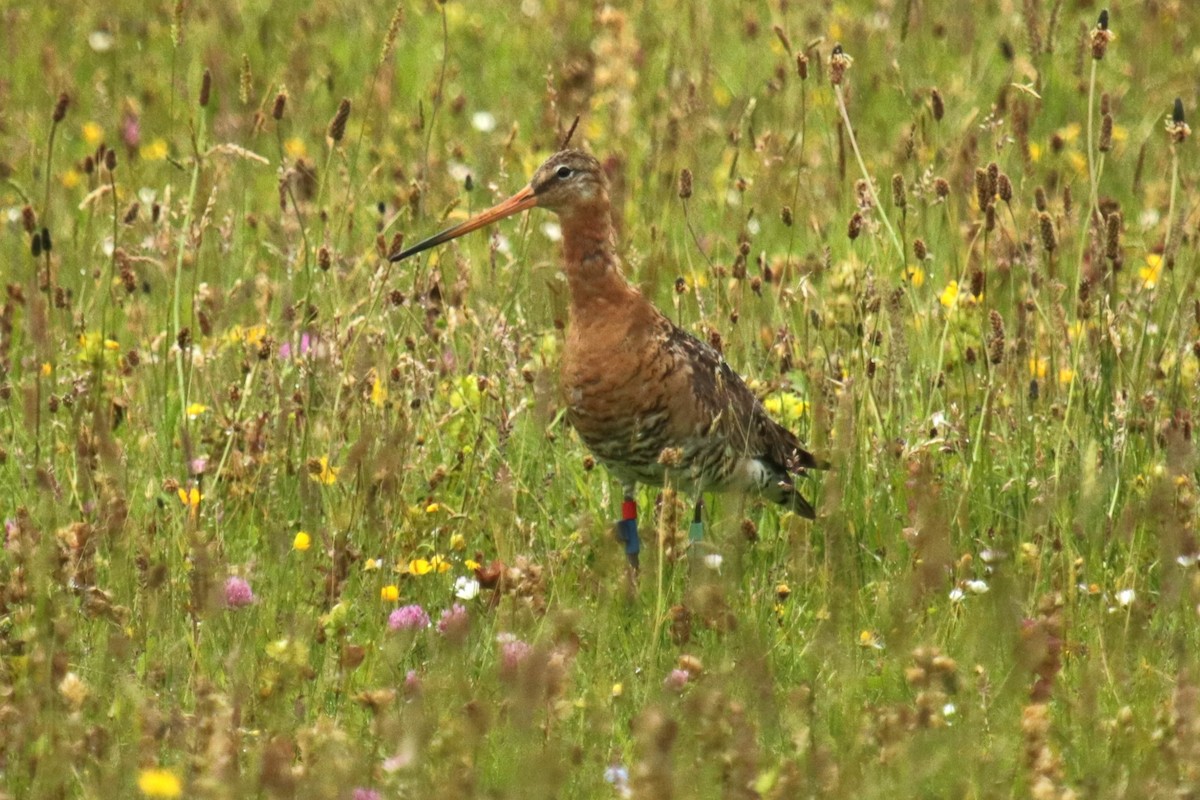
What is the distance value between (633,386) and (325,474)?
84 centimetres

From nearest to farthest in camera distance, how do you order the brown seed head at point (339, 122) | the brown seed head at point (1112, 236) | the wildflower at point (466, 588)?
the wildflower at point (466, 588) < the brown seed head at point (339, 122) < the brown seed head at point (1112, 236)

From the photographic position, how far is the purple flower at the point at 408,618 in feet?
14.2

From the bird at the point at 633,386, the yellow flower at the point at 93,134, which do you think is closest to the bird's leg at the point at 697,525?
the bird at the point at 633,386

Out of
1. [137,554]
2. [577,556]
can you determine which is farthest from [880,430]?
[137,554]

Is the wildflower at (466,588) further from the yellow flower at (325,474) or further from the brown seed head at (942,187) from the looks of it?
the brown seed head at (942,187)

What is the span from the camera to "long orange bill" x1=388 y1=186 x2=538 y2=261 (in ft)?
17.7

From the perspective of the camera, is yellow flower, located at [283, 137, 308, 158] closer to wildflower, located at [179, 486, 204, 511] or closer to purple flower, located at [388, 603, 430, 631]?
wildflower, located at [179, 486, 204, 511]

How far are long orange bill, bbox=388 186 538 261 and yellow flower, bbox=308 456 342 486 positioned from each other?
0.62 meters

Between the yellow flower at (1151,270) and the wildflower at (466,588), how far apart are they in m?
1.98

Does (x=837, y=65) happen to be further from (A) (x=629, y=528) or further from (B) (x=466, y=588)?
(B) (x=466, y=588)

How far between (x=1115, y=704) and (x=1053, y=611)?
21cm

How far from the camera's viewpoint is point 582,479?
581 cm

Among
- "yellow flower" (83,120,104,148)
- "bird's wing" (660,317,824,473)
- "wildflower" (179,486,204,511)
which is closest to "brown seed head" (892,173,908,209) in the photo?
"bird's wing" (660,317,824,473)

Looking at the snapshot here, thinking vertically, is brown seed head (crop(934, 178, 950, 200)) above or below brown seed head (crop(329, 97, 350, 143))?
above
